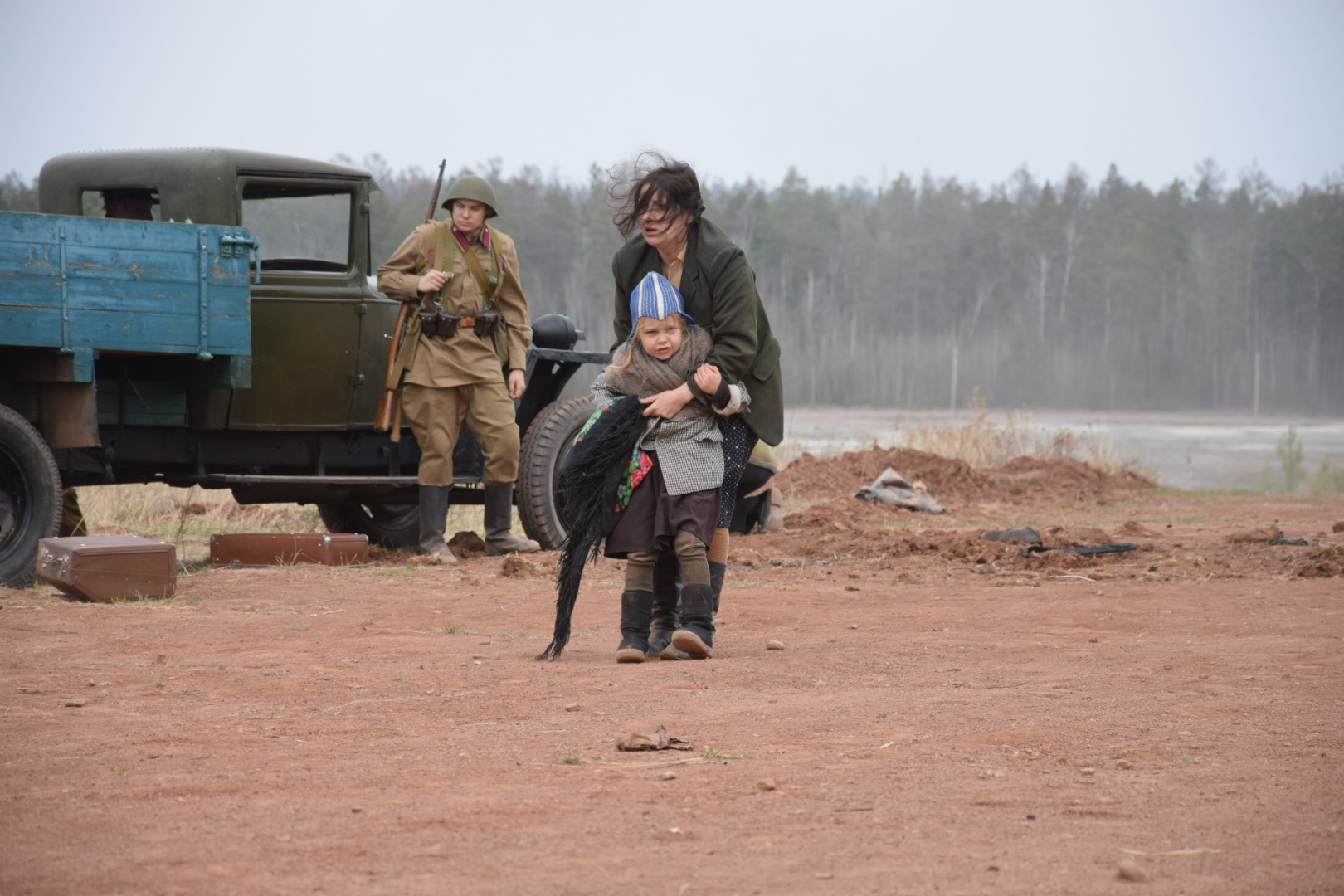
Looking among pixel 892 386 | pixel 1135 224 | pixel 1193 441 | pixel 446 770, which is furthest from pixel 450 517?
pixel 1135 224

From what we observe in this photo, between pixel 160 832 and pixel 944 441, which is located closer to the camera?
pixel 160 832

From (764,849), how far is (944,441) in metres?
17.4

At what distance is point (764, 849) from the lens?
239cm

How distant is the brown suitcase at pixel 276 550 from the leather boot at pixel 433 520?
45cm

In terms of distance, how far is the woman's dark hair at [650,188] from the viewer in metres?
4.62

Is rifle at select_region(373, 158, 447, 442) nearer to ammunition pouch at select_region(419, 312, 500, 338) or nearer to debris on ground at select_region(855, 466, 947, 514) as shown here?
ammunition pouch at select_region(419, 312, 500, 338)

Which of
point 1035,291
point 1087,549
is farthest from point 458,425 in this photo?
point 1035,291

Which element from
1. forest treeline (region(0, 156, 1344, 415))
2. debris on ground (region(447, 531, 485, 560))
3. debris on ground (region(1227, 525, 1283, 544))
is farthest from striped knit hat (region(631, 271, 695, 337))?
forest treeline (region(0, 156, 1344, 415))

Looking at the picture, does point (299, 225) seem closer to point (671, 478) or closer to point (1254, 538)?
point (671, 478)

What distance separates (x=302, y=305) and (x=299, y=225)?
491 mm

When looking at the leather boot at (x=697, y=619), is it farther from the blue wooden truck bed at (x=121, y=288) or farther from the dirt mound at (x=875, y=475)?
the dirt mound at (x=875, y=475)

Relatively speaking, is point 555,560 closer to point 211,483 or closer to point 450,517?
point 211,483

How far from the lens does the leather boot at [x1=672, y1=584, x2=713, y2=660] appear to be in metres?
4.61

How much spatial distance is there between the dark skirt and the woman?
0.61 feet
